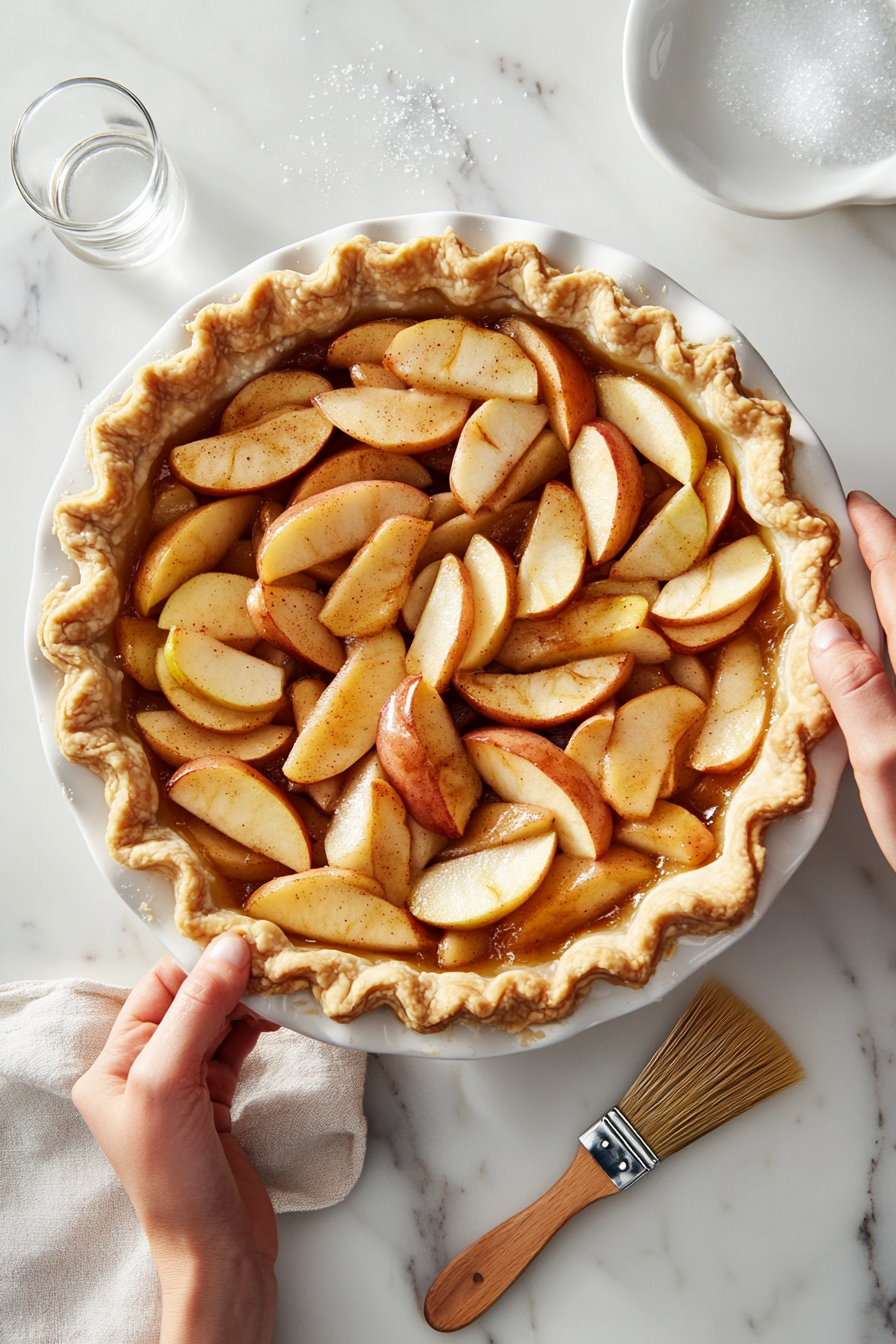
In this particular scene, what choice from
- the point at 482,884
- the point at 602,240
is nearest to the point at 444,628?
the point at 482,884

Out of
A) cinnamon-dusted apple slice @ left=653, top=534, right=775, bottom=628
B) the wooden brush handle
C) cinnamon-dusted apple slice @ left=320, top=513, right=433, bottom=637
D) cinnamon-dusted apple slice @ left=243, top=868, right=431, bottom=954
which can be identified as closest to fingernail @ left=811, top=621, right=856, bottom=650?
cinnamon-dusted apple slice @ left=653, top=534, right=775, bottom=628

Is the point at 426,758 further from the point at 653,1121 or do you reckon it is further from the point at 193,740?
the point at 653,1121

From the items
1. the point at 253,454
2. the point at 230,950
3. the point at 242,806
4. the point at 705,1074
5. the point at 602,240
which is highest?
the point at 602,240

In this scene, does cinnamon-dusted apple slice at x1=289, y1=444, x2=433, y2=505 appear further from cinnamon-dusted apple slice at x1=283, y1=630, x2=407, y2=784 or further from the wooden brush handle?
the wooden brush handle

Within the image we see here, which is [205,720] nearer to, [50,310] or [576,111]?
[50,310]

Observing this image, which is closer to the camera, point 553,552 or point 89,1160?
point 553,552

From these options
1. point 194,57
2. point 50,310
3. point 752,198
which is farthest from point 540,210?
point 50,310
